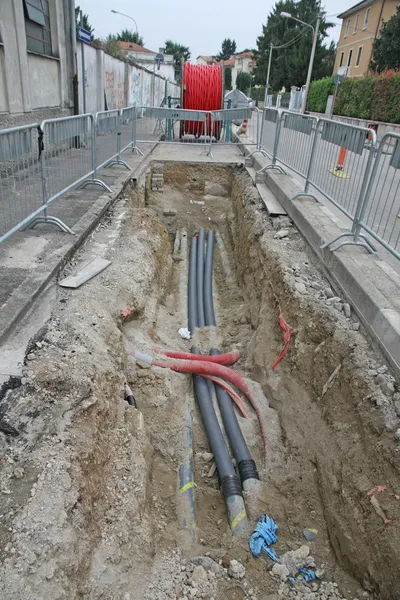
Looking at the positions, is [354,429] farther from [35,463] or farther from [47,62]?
[47,62]

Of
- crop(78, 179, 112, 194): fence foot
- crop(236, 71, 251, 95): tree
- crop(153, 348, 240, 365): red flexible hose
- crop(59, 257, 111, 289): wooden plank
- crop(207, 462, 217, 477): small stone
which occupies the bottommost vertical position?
crop(207, 462, 217, 477): small stone

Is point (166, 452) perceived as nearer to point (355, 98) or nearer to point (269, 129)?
point (269, 129)

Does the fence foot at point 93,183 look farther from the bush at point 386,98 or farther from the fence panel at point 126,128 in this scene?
the bush at point 386,98

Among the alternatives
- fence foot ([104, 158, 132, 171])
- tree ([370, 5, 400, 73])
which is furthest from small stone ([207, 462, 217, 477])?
tree ([370, 5, 400, 73])

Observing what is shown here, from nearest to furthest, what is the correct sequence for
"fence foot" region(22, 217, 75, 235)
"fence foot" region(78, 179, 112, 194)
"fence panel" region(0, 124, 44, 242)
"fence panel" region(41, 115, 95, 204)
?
"fence panel" region(0, 124, 44, 242) → "fence panel" region(41, 115, 95, 204) → "fence foot" region(22, 217, 75, 235) → "fence foot" region(78, 179, 112, 194)

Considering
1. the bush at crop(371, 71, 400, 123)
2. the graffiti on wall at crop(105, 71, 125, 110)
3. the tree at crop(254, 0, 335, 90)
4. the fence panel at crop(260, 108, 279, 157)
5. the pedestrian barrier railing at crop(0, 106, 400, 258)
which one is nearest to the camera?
the pedestrian barrier railing at crop(0, 106, 400, 258)

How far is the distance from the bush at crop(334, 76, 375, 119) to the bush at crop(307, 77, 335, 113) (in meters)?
3.23

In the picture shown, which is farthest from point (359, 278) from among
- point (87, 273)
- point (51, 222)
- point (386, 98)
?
point (386, 98)

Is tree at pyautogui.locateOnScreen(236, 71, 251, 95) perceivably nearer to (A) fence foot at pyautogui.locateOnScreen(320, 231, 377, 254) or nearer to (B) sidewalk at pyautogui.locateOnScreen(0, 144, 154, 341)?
(B) sidewalk at pyautogui.locateOnScreen(0, 144, 154, 341)

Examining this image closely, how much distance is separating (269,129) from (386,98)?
1548 centimetres

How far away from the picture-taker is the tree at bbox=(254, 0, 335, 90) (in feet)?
149

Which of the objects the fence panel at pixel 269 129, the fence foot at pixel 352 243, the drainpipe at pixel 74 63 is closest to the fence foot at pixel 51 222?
the fence foot at pixel 352 243

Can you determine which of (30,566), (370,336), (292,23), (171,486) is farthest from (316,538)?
(292,23)

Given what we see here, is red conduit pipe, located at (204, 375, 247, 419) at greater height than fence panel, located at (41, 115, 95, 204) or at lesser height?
lesser
